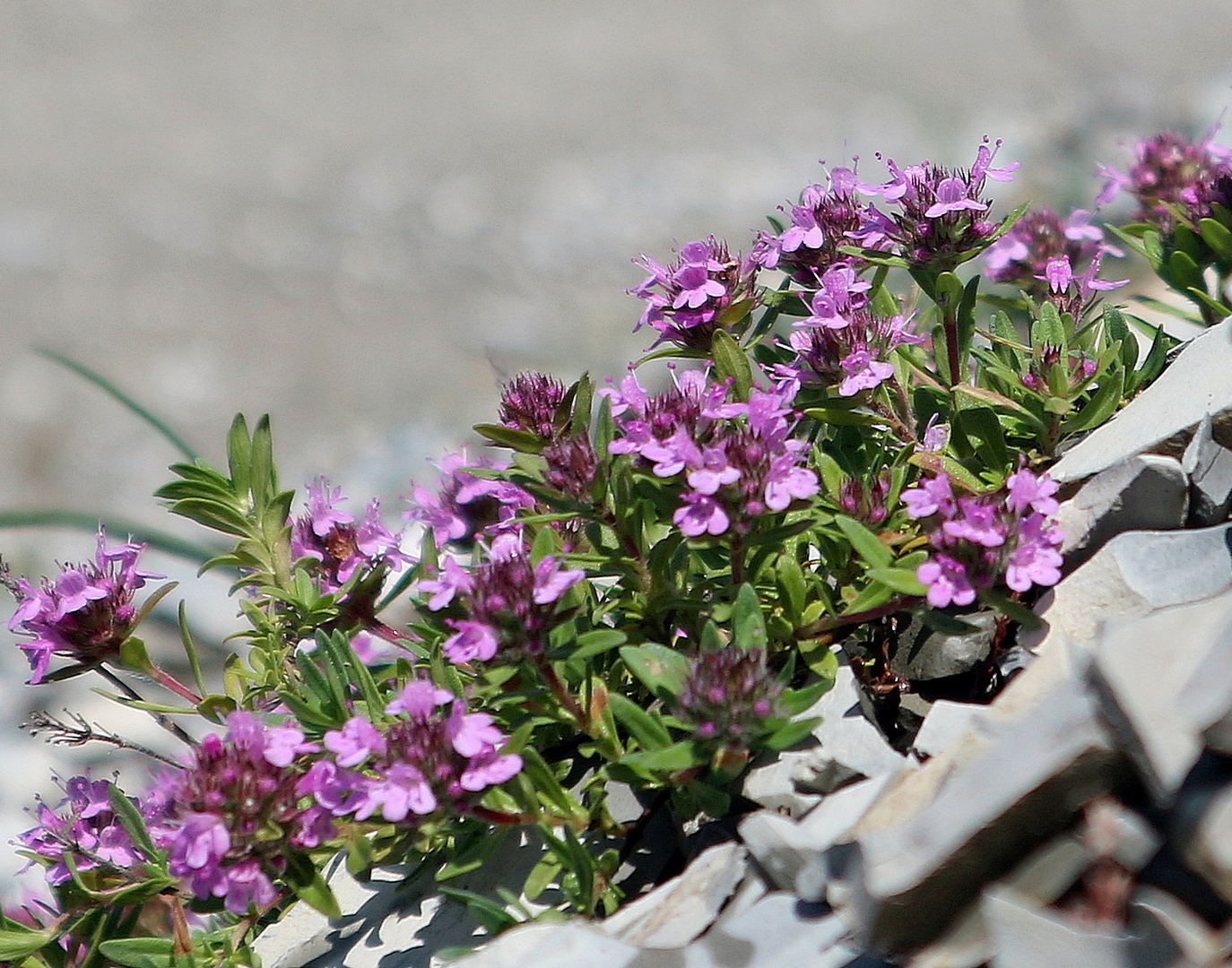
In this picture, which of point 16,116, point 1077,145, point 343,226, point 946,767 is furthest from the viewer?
point 16,116

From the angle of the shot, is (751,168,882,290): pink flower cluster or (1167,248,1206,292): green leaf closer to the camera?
(751,168,882,290): pink flower cluster

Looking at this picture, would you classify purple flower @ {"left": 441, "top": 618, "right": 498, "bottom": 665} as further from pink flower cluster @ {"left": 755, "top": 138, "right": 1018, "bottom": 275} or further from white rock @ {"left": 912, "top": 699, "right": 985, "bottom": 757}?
pink flower cluster @ {"left": 755, "top": 138, "right": 1018, "bottom": 275}

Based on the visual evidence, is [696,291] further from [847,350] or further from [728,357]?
[847,350]

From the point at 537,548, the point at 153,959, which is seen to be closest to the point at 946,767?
the point at 537,548

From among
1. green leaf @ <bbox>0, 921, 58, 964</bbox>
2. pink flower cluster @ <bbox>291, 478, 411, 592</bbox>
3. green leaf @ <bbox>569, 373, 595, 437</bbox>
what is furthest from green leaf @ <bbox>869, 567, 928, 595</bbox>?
green leaf @ <bbox>0, 921, 58, 964</bbox>

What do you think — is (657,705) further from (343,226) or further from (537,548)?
(343,226)

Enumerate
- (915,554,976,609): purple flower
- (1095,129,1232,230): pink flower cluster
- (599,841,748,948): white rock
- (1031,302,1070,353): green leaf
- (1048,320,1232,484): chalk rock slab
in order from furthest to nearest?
(1095,129,1232,230): pink flower cluster, (1031,302,1070,353): green leaf, (1048,320,1232,484): chalk rock slab, (915,554,976,609): purple flower, (599,841,748,948): white rock

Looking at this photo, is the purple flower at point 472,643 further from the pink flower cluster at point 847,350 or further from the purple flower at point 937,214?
the purple flower at point 937,214
